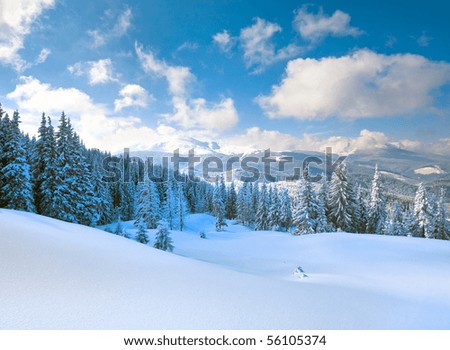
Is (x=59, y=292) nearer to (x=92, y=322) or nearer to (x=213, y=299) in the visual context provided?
(x=92, y=322)

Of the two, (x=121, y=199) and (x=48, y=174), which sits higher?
(x=48, y=174)

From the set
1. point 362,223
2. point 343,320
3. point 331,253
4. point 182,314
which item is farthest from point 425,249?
point 362,223

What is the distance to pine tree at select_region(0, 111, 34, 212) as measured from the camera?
21391 mm

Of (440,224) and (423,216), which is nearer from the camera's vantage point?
(423,216)

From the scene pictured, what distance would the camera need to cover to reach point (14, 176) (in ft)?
71.0

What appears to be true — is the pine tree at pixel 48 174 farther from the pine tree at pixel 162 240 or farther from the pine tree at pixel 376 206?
the pine tree at pixel 376 206

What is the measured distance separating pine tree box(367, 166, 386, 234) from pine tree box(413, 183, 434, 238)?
465 centimetres

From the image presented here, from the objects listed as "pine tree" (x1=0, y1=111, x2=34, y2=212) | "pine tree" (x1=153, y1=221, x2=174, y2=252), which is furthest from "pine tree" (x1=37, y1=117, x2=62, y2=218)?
"pine tree" (x1=153, y1=221, x2=174, y2=252)

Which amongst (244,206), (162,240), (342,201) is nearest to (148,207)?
(162,240)

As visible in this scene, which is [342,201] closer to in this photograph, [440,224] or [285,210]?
[440,224]

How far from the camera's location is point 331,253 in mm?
18219

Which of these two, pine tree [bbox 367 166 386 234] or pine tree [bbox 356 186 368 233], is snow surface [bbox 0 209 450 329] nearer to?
pine tree [bbox 356 186 368 233]

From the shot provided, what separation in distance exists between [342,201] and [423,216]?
14.3 meters
